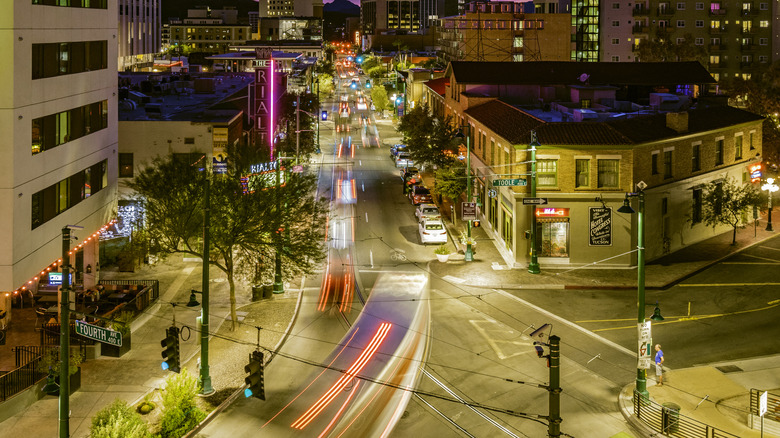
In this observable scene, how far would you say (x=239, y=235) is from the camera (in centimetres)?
3114

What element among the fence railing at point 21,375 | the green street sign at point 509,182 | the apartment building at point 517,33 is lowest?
the fence railing at point 21,375

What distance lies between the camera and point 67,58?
3125cm

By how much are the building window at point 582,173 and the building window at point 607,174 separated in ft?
2.33

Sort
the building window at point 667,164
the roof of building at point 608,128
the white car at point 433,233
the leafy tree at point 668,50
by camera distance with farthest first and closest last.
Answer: the leafy tree at point 668,50, the white car at point 433,233, the building window at point 667,164, the roof of building at point 608,128

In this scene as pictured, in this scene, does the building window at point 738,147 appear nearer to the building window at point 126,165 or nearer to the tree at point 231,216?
the tree at point 231,216

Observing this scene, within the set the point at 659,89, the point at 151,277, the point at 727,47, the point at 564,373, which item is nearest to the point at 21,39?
the point at 151,277

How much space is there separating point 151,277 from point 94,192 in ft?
22.5

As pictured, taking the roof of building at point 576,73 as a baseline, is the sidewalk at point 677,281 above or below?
below

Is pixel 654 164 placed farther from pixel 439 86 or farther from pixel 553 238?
pixel 439 86

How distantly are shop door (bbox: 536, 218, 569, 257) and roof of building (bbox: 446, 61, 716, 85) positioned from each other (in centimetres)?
2792

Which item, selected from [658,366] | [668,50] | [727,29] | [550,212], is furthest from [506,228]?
[727,29]

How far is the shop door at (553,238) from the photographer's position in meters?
42.4

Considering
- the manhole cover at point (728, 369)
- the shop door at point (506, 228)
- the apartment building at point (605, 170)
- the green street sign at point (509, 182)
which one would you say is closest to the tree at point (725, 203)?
the apartment building at point (605, 170)

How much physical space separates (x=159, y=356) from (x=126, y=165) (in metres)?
20.3
